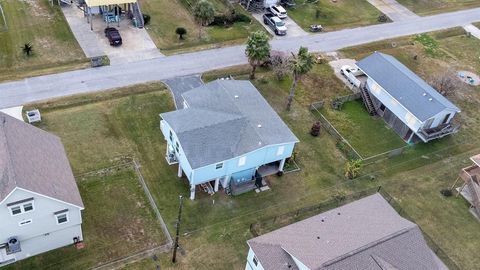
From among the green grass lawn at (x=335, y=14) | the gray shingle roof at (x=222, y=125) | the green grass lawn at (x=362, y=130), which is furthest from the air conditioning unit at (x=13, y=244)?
the green grass lawn at (x=335, y=14)

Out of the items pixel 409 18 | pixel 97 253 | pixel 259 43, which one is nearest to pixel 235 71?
pixel 259 43

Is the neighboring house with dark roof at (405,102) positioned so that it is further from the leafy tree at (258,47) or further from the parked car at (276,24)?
the parked car at (276,24)

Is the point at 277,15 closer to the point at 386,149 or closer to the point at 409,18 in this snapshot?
the point at 409,18

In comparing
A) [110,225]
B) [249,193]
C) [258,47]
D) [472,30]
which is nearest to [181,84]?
[258,47]

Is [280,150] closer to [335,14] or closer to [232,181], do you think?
[232,181]

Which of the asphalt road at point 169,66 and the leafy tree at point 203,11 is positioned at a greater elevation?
the leafy tree at point 203,11

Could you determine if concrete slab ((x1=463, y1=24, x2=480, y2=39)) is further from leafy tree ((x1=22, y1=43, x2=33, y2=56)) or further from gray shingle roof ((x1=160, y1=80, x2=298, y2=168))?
leafy tree ((x1=22, y1=43, x2=33, y2=56))
